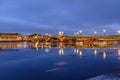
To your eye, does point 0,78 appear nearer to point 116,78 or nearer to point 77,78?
point 77,78

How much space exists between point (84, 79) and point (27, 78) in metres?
5.39

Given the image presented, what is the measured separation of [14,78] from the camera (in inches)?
1069

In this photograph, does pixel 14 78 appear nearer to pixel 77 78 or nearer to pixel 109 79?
pixel 77 78

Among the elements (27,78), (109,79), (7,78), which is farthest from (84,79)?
(7,78)

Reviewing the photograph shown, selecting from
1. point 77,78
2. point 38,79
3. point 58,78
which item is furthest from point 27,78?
point 77,78

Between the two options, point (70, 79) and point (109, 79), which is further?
point (70, 79)

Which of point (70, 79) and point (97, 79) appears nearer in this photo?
point (97, 79)

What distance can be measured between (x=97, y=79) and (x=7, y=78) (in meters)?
8.89

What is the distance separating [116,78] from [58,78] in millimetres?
5907

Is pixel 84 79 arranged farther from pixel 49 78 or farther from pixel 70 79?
pixel 49 78

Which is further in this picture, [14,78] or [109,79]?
[14,78]

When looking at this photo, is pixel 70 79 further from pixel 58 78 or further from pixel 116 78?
pixel 116 78

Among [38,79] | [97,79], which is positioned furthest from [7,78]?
[97,79]

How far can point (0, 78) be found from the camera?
27.0m
